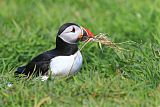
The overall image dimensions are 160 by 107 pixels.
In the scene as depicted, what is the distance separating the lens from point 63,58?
5.98 metres

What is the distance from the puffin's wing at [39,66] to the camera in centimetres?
605

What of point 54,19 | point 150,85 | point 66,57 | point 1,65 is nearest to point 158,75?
point 150,85

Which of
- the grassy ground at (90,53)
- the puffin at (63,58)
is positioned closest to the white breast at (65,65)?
the puffin at (63,58)

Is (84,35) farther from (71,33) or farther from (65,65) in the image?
(65,65)

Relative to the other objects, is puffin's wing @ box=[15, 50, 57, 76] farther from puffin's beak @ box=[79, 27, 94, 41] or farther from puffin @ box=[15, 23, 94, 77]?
puffin's beak @ box=[79, 27, 94, 41]

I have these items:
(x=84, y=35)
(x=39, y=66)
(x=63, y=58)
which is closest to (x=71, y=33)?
(x=84, y=35)

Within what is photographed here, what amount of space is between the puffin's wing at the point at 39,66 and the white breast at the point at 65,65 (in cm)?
8

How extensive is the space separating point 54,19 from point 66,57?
2.93m

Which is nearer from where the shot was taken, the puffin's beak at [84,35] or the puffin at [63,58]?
the puffin at [63,58]

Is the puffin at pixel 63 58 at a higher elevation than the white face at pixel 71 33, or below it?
below

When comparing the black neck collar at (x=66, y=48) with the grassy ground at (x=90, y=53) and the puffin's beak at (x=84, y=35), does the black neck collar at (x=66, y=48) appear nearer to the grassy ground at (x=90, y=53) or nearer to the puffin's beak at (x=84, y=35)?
the puffin's beak at (x=84, y=35)

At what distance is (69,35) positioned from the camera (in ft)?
20.0

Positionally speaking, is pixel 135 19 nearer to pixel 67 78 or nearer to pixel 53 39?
pixel 53 39

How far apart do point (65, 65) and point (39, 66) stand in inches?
12.8
